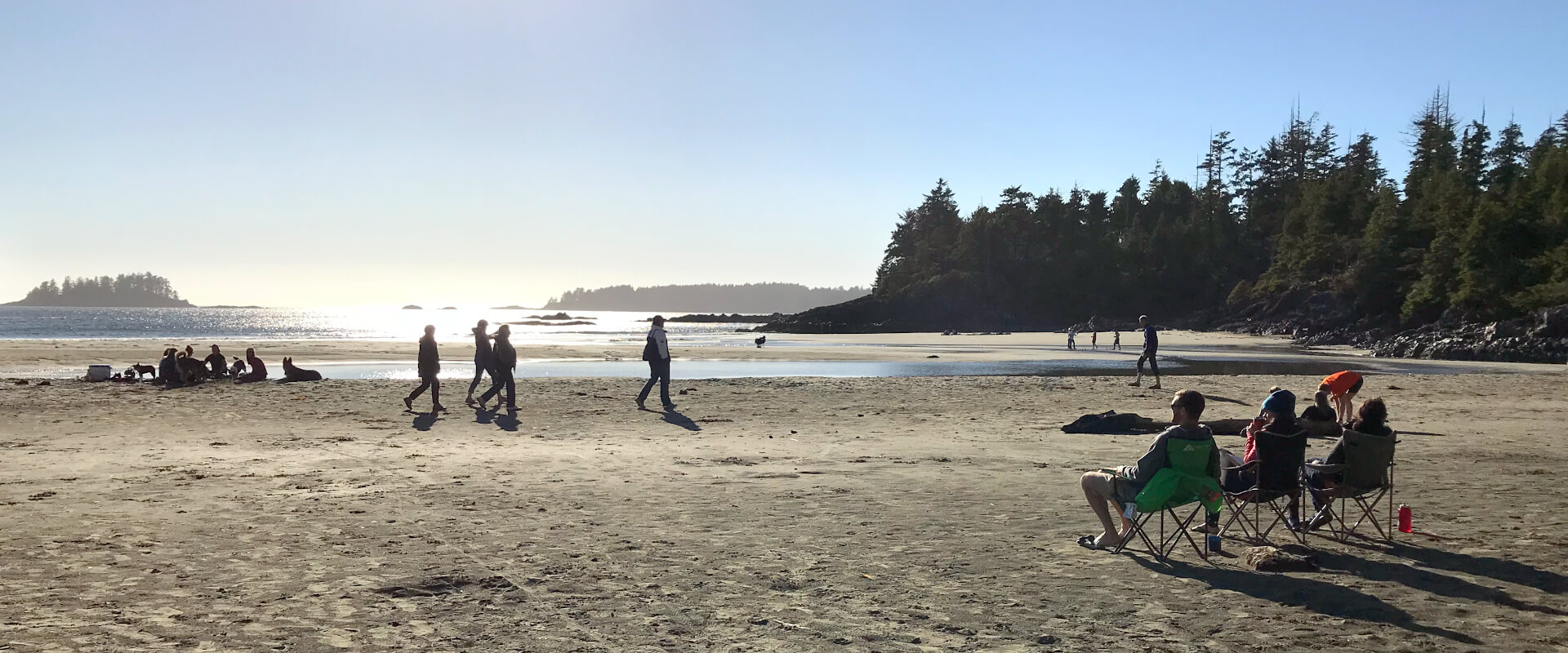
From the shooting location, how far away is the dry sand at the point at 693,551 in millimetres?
5195

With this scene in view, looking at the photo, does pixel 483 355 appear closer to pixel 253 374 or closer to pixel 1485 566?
pixel 253 374

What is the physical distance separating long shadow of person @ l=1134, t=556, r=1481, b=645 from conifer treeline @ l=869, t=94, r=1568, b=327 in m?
62.7

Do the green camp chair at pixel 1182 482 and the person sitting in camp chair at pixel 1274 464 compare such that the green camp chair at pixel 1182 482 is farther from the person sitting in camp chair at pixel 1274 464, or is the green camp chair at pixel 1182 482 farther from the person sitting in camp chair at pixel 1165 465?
the person sitting in camp chair at pixel 1274 464

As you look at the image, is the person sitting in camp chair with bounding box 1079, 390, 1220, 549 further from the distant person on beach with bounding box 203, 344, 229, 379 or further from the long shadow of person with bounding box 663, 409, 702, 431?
the distant person on beach with bounding box 203, 344, 229, 379

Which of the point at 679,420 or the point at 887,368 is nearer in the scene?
the point at 679,420

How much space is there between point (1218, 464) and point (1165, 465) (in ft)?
1.82

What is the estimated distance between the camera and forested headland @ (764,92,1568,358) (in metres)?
60.7

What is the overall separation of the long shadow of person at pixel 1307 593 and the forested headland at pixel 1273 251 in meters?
54.0

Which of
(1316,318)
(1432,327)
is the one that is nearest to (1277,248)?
(1316,318)

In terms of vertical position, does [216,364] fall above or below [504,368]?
below

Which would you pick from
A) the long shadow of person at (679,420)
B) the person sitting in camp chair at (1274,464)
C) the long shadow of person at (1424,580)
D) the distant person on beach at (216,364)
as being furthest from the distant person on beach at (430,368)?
the long shadow of person at (1424,580)

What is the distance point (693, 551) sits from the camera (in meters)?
7.06

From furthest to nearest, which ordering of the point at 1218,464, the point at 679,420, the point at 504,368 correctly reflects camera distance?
the point at 504,368
the point at 679,420
the point at 1218,464

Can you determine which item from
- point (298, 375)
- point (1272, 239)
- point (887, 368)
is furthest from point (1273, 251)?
point (298, 375)
